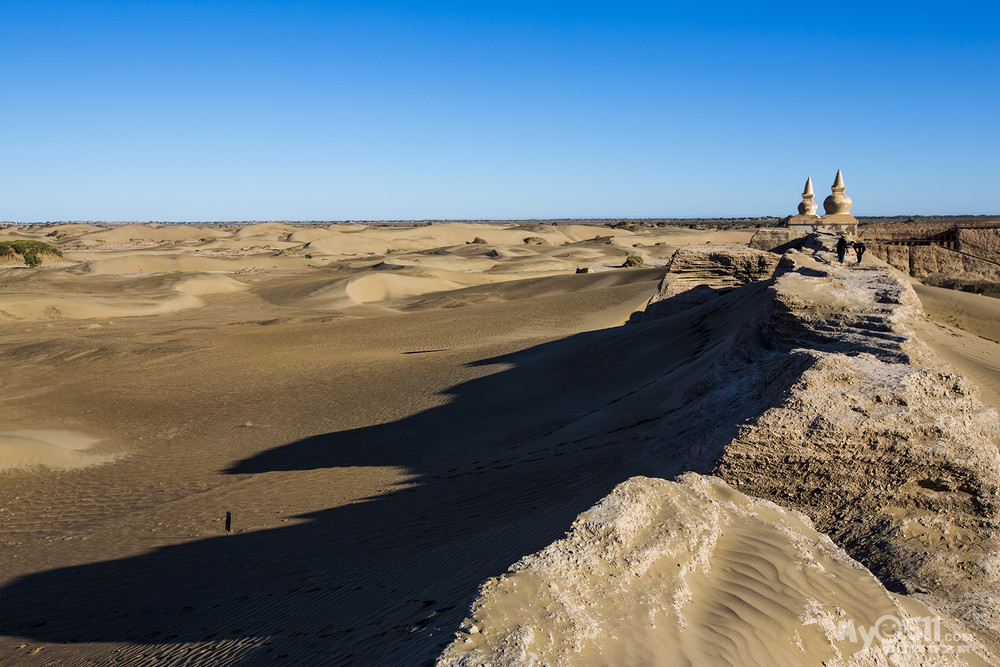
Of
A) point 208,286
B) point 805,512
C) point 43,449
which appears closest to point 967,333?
point 805,512

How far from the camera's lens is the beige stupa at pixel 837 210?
17219 millimetres

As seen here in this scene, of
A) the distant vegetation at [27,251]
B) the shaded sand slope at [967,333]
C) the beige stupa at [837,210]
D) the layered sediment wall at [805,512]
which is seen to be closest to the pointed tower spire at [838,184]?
the beige stupa at [837,210]

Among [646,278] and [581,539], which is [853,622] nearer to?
[581,539]

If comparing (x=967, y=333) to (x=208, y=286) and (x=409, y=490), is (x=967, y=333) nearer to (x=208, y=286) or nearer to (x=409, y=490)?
(x=409, y=490)

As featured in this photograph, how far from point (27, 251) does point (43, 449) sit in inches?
1680

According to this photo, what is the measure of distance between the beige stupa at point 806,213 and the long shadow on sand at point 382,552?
359 inches

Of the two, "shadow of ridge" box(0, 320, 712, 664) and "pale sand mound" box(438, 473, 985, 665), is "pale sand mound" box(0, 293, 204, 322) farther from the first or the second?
"pale sand mound" box(438, 473, 985, 665)

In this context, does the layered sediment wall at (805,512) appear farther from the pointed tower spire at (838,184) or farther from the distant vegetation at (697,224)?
the distant vegetation at (697,224)

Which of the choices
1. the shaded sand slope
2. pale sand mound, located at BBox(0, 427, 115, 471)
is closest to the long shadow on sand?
pale sand mound, located at BBox(0, 427, 115, 471)

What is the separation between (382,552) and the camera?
5.79 metres

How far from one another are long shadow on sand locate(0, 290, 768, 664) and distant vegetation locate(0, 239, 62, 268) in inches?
1671

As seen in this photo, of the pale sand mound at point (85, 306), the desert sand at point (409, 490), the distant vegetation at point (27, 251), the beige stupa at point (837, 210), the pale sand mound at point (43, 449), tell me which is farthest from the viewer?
the distant vegetation at point (27, 251)

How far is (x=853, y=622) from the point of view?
130 inches

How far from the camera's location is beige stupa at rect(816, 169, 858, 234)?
17.2m
